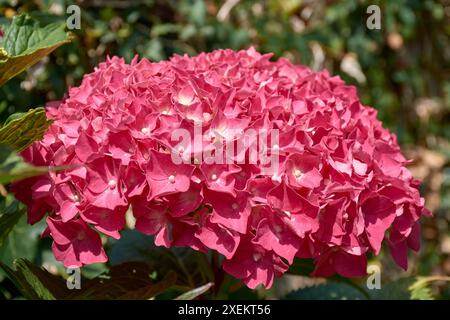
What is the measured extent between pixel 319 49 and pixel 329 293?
1.28 m

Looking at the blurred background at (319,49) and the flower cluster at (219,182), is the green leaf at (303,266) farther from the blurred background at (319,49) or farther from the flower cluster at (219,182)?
the blurred background at (319,49)

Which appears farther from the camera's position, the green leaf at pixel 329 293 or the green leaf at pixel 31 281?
the green leaf at pixel 329 293

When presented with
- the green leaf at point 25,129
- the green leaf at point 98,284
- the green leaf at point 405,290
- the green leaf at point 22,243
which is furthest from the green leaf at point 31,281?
the green leaf at point 405,290

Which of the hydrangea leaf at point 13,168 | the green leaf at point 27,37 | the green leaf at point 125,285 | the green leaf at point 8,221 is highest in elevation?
the green leaf at point 27,37

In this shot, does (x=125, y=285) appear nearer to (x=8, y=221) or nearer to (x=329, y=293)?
(x=8, y=221)

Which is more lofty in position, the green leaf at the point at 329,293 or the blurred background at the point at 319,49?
the blurred background at the point at 319,49

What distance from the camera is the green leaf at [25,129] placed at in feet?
2.44

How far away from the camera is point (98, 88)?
2.92 feet

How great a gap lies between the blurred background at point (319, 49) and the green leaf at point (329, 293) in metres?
0.47

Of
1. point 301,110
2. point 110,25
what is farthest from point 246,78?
point 110,25

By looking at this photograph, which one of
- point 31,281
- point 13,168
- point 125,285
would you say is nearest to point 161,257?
point 125,285

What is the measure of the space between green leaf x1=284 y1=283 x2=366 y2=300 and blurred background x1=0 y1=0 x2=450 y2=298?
470 millimetres

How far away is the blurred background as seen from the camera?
1.46m
